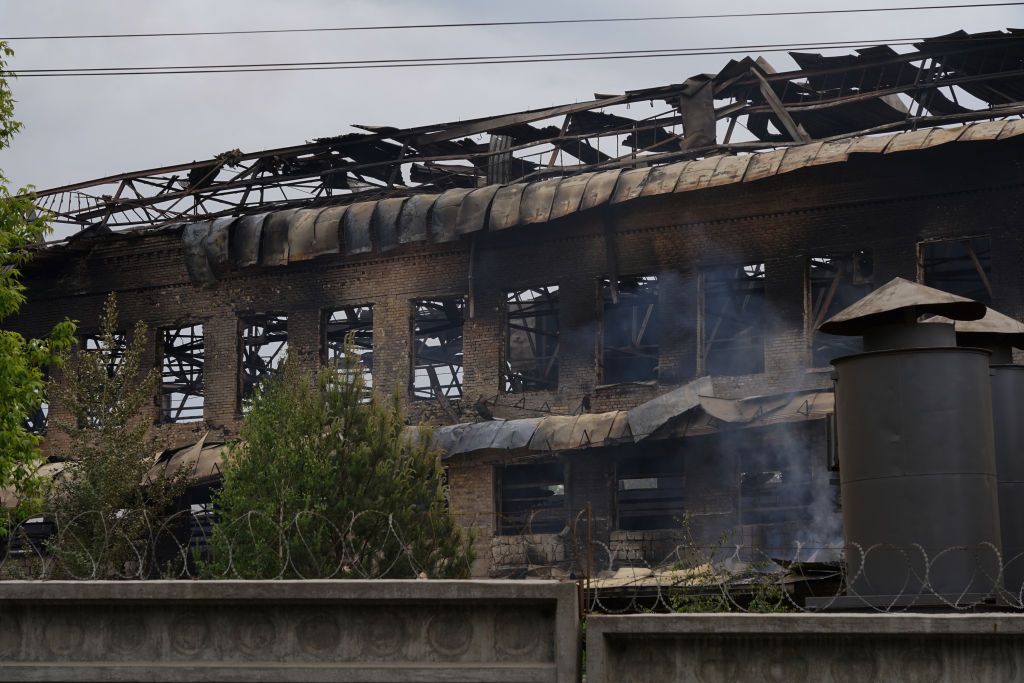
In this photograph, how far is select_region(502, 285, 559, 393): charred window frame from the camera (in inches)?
1076

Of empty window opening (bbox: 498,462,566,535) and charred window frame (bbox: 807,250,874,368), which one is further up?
charred window frame (bbox: 807,250,874,368)

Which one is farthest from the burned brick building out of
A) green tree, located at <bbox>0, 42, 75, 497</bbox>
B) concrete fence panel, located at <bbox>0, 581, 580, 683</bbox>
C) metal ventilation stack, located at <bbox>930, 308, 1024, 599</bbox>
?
concrete fence panel, located at <bbox>0, 581, 580, 683</bbox>

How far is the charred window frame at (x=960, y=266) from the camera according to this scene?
909 inches

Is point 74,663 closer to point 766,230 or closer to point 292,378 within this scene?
point 292,378

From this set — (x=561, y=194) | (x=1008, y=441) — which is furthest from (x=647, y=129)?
(x=1008, y=441)

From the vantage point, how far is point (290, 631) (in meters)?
7.34

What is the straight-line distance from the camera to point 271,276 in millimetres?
29219

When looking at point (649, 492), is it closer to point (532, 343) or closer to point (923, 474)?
point (532, 343)

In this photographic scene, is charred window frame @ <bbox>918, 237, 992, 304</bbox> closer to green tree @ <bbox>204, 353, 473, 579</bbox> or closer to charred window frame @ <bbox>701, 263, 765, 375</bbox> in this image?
charred window frame @ <bbox>701, 263, 765, 375</bbox>

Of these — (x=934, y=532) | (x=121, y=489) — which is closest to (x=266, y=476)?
(x=121, y=489)

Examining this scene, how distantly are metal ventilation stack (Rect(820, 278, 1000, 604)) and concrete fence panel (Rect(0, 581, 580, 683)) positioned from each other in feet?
9.72

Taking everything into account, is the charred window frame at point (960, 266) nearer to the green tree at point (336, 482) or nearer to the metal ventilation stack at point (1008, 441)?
the green tree at point (336, 482)

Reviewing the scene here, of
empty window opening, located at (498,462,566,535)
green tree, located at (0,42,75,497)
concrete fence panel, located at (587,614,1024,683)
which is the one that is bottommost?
concrete fence panel, located at (587,614,1024,683)

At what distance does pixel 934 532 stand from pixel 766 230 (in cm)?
1595
